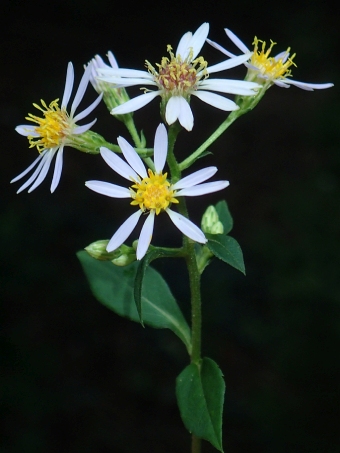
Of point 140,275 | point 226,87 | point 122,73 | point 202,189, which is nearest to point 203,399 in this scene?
point 140,275

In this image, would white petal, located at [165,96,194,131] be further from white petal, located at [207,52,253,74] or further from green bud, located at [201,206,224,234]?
green bud, located at [201,206,224,234]

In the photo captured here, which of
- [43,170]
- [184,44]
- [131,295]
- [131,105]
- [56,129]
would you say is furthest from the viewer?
[131,295]

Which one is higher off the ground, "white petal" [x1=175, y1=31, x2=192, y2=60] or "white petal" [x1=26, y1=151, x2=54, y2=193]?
"white petal" [x1=175, y1=31, x2=192, y2=60]

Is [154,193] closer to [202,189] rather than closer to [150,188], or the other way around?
[150,188]

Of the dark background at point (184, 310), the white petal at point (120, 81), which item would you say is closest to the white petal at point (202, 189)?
→ the white petal at point (120, 81)

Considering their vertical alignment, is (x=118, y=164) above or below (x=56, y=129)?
below

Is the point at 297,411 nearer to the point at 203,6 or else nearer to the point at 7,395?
the point at 7,395

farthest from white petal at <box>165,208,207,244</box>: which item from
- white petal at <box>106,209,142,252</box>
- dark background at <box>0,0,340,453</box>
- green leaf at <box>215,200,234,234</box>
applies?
dark background at <box>0,0,340,453</box>
